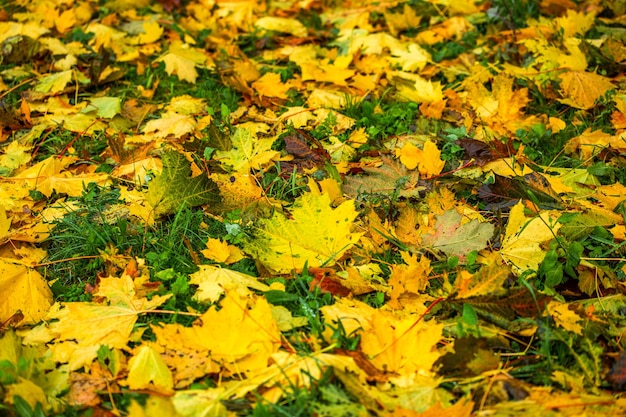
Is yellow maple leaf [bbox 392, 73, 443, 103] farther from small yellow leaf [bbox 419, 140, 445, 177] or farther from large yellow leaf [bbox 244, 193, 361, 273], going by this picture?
large yellow leaf [bbox 244, 193, 361, 273]

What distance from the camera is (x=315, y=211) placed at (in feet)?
6.32

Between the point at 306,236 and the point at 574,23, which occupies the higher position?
the point at 574,23

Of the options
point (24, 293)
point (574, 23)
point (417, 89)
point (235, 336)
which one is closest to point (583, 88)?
point (574, 23)

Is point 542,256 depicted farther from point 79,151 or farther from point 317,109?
point 79,151

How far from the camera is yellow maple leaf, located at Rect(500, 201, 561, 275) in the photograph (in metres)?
1.93

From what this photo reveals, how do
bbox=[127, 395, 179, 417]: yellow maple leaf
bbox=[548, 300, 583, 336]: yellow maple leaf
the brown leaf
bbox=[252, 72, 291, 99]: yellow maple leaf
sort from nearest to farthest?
1. bbox=[127, 395, 179, 417]: yellow maple leaf
2. the brown leaf
3. bbox=[548, 300, 583, 336]: yellow maple leaf
4. bbox=[252, 72, 291, 99]: yellow maple leaf

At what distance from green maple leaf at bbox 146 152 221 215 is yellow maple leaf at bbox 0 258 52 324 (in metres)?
0.44

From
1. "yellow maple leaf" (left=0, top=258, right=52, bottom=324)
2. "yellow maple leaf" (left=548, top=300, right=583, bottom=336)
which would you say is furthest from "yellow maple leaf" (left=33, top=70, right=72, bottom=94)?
"yellow maple leaf" (left=548, top=300, right=583, bottom=336)

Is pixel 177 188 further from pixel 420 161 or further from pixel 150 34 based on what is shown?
pixel 150 34

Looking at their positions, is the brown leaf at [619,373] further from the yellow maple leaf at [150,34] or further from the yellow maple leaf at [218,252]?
the yellow maple leaf at [150,34]

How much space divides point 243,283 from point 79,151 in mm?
1173

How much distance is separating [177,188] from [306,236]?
0.51 meters

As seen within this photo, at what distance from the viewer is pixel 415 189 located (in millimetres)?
2236

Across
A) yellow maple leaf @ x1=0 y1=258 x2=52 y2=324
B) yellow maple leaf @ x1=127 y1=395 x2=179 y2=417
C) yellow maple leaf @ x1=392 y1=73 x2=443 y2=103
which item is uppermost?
yellow maple leaf @ x1=392 y1=73 x2=443 y2=103
